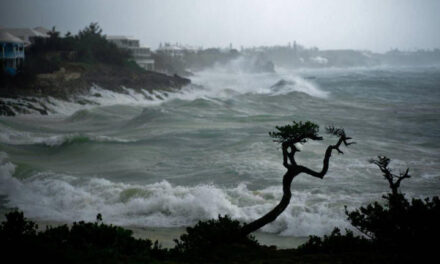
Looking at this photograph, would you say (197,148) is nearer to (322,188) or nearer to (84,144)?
(84,144)

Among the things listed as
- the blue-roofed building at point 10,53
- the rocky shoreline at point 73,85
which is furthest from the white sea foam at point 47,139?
the blue-roofed building at point 10,53

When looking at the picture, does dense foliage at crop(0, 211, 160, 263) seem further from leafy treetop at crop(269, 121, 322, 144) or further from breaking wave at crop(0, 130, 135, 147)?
breaking wave at crop(0, 130, 135, 147)

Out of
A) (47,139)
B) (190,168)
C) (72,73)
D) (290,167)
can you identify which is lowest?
(190,168)

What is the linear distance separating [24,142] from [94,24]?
157 feet

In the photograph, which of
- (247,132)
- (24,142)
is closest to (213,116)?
(247,132)

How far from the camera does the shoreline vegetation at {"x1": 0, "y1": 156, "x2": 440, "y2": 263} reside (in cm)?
580

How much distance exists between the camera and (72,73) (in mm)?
44469

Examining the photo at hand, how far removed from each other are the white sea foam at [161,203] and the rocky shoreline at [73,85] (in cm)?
1881

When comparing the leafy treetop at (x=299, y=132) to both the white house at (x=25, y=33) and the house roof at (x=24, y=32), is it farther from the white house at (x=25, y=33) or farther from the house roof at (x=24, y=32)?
the house roof at (x=24, y=32)

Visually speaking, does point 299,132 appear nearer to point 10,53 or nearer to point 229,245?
point 229,245

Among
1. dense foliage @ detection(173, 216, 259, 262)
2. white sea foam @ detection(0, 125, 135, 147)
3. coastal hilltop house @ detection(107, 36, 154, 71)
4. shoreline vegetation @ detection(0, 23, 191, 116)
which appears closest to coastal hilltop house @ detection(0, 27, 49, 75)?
shoreline vegetation @ detection(0, 23, 191, 116)

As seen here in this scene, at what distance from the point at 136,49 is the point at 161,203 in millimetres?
61876

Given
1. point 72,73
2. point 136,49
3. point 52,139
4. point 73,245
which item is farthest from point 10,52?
point 73,245

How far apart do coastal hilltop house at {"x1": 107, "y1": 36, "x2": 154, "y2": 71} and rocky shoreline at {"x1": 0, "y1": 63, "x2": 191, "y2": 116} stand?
12351mm
